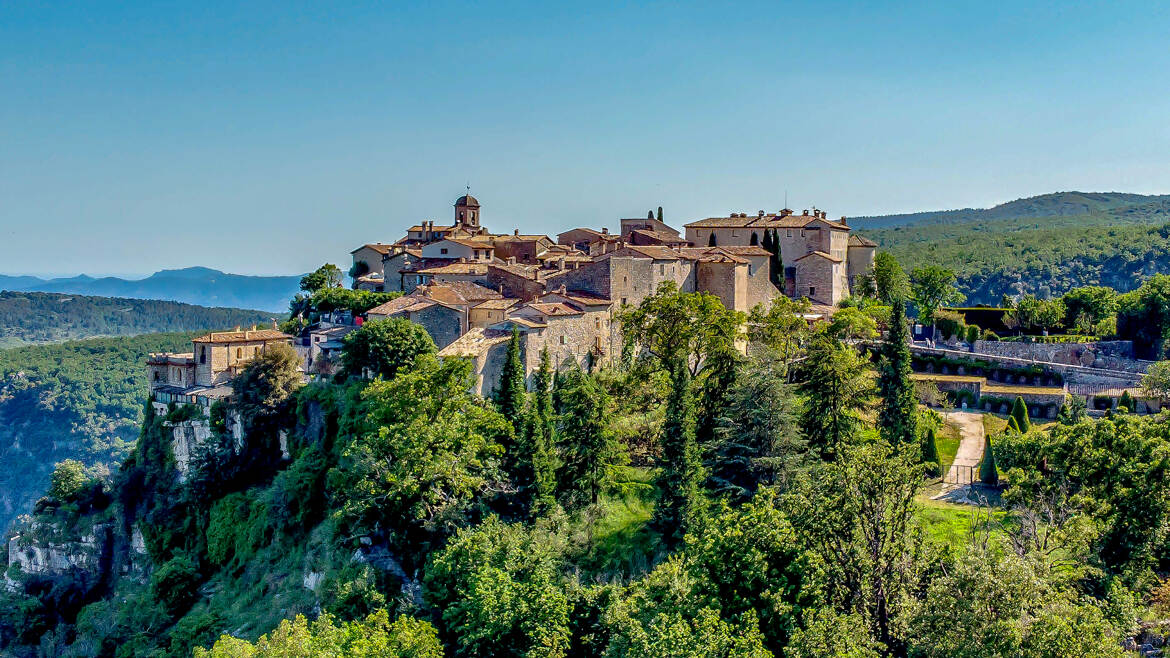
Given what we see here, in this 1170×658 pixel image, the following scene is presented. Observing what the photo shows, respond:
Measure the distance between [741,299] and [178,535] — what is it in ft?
120

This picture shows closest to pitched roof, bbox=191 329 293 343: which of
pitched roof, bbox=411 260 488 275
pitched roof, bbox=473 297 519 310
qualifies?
pitched roof, bbox=411 260 488 275

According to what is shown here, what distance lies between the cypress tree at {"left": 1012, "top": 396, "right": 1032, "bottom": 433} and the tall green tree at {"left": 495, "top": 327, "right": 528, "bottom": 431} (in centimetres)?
2242

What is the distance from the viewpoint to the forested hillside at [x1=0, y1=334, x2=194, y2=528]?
164875 mm

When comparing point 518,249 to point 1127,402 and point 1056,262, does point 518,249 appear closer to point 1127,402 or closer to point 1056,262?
point 1127,402

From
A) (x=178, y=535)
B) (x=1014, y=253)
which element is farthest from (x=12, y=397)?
(x=1014, y=253)

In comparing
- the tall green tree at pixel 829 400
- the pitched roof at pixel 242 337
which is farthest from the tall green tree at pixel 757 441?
the pitched roof at pixel 242 337

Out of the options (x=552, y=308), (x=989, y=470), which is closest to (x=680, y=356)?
(x=552, y=308)

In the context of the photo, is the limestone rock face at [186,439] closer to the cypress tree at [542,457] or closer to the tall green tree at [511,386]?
the tall green tree at [511,386]

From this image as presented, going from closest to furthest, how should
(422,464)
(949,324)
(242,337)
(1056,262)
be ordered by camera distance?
(422,464) → (242,337) → (949,324) → (1056,262)

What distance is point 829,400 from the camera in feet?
120

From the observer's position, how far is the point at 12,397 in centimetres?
18200

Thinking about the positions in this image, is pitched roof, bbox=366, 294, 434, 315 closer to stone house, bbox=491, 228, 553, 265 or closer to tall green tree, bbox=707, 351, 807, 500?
stone house, bbox=491, 228, 553, 265

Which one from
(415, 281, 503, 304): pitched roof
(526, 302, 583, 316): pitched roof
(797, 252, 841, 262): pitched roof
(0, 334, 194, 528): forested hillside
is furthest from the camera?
(0, 334, 194, 528): forested hillside

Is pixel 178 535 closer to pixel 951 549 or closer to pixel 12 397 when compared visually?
pixel 951 549
